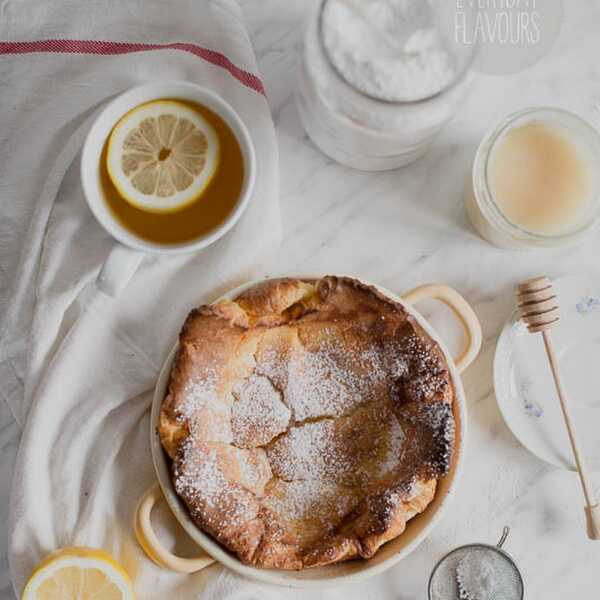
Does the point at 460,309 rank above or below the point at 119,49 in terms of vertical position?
below

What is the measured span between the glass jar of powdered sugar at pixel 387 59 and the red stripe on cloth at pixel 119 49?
0.22 metres

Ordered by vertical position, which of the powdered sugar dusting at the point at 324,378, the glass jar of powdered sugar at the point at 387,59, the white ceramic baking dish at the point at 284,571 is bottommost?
the white ceramic baking dish at the point at 284,571

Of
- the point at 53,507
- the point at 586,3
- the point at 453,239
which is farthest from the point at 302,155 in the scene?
the point at 53,507

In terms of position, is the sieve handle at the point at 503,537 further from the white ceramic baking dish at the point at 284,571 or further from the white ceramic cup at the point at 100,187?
the white ceramic cup at the point at 100,187

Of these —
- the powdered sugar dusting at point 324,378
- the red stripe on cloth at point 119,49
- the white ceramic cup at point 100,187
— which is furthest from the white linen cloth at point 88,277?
the powdered sugar dusting at point 324,378

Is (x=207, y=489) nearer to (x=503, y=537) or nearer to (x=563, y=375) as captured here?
(x=503, y=537)

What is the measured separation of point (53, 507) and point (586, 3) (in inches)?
56.6

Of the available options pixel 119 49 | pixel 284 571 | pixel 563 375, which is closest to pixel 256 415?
pixel 284 571

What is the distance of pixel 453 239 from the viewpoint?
200 centimetres

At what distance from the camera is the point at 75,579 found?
1.79 metres

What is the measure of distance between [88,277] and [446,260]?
696 mm

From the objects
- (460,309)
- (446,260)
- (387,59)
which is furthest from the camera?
(446,260)

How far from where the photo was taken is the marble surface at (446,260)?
1.99 meters

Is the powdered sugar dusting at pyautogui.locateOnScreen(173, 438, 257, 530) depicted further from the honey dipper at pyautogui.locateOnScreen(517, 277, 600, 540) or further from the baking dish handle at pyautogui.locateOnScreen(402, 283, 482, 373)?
the honey dipper at pyautogui.locateOnScreen(517, 277, 600, 540)
